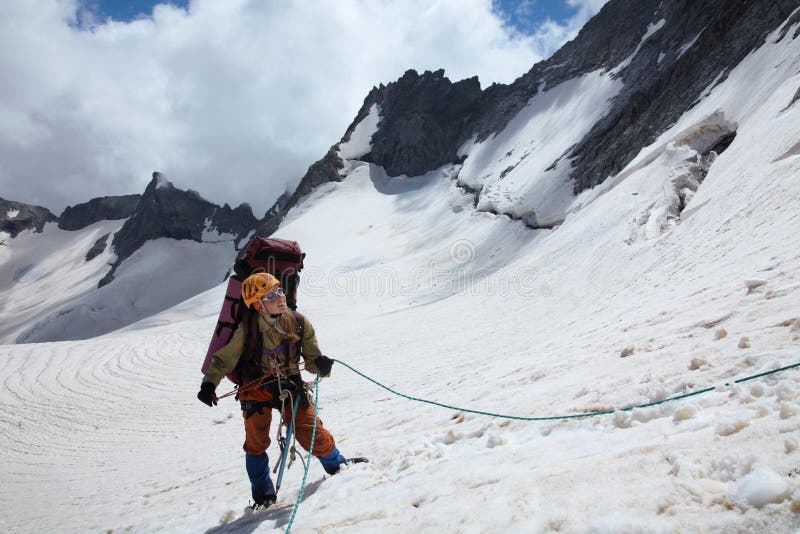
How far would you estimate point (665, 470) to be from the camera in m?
2.02

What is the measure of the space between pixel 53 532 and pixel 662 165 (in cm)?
1745

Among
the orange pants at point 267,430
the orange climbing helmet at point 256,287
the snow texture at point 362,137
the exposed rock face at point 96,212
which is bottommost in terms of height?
the orange pants at point 267,430

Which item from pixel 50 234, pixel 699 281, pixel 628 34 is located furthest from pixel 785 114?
pixel 50 234

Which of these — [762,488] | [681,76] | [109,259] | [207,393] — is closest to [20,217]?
[109,259]

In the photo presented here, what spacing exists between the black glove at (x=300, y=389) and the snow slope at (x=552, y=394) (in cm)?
73

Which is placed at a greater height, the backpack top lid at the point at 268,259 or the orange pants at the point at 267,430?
the backpack top lid at the point at 268,259

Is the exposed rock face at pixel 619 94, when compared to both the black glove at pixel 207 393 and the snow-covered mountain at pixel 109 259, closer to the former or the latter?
the black glove at pixel 207 393

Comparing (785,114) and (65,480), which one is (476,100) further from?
(65,480)

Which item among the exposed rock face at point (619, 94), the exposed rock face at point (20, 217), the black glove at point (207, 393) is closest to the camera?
the black glove at point (207, 393)

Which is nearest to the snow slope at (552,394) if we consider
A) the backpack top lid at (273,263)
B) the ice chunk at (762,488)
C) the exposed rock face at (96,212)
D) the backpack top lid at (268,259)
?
the ice chunk at (762,488)

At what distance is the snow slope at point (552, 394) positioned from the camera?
6.81 ft

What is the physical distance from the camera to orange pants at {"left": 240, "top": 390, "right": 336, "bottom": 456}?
4012mm

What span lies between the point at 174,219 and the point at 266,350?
96.8 meters

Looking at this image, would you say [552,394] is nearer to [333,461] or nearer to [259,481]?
[333,461]
